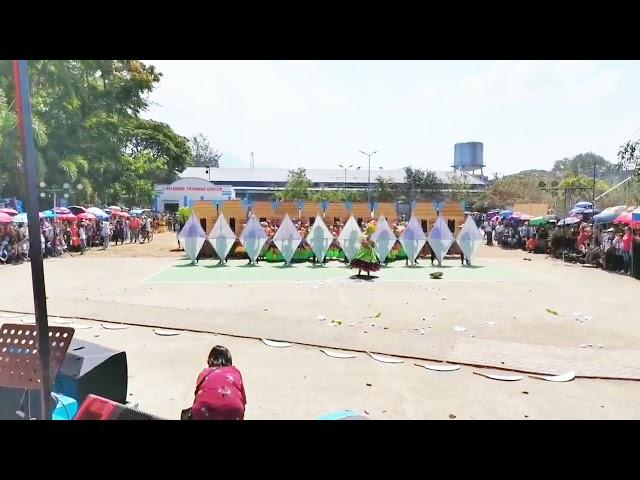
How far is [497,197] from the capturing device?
51938 millimetres

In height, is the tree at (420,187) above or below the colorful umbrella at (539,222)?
above

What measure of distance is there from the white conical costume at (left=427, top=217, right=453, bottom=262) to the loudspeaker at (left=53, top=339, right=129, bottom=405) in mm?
15263

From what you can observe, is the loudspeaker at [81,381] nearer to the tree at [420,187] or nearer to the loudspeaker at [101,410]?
the loudspeaker at [101,410]

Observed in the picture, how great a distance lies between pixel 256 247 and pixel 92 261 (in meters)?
6.73

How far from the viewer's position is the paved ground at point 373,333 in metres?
5.83

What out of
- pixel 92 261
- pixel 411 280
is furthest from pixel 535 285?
pixel 92 261

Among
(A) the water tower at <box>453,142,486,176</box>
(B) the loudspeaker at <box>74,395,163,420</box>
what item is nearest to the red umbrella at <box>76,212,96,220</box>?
(B) the loudspeaker at <box>74,395,163,420</box>

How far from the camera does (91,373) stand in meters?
4.45

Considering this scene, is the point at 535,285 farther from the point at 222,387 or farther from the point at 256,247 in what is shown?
the point at 222,387

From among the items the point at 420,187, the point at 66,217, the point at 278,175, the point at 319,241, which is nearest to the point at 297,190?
the point at 420,187

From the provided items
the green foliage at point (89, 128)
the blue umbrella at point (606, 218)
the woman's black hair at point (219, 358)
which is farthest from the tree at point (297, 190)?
the woman's black hair at point (219, 358)

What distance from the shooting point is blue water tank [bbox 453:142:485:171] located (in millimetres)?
90688

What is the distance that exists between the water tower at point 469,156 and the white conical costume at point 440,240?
74.4 m

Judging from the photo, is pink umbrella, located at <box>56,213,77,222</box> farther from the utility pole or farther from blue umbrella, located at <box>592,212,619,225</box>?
the utility pole
